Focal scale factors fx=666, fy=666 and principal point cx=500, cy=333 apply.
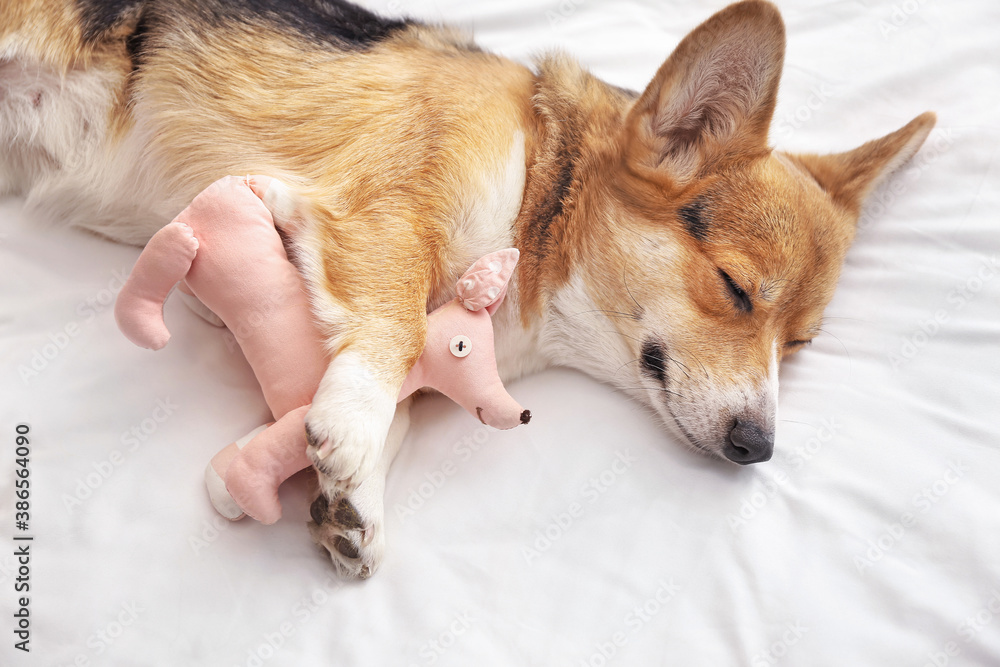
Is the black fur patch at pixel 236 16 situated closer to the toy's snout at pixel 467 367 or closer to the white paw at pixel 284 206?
the white paw at pixel 284 206

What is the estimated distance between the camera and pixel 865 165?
6.96 feet

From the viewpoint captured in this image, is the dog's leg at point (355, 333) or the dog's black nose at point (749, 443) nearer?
the dog's leg at point (355, 333)

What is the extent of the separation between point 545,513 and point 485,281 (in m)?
0.62

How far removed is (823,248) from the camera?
191 cm

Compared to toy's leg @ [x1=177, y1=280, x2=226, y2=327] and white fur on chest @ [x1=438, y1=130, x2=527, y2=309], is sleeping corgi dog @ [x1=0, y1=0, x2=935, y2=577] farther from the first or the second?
toy's leg @ [x1=177, y1=280, x2=226, y2=327]

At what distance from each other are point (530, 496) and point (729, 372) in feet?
2.03

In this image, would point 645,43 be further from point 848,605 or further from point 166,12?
point 848,605

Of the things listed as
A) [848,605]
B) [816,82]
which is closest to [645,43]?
[816,82]

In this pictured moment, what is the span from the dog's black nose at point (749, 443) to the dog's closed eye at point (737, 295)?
1.02ft

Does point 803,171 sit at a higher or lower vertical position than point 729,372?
higher

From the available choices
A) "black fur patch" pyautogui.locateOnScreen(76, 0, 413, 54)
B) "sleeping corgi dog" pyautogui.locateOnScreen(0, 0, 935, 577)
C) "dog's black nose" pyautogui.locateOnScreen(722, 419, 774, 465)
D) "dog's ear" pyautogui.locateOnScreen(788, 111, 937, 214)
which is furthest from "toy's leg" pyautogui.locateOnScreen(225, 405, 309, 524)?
"dog's ear" pyautogui.locateOnScreen(788, 111, 937, 214)

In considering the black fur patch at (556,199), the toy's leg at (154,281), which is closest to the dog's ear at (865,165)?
the black fur patch at (556,199)

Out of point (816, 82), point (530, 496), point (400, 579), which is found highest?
point (816, 82)

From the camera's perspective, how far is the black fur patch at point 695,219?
5.93 feet
